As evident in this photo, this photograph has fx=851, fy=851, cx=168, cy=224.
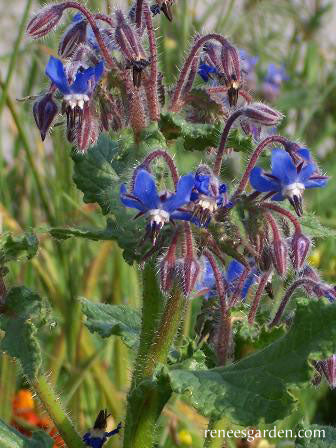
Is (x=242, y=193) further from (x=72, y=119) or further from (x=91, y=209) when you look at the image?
(x=91, y=209)

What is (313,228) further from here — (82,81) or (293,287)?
(82,81)

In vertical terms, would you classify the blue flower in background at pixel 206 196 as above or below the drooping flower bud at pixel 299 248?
above

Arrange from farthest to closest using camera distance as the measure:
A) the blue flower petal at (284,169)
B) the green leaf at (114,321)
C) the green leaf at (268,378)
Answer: the green leaf at (114,321) < the blue flower petal at (284,169) < the green leaf at (268,378)

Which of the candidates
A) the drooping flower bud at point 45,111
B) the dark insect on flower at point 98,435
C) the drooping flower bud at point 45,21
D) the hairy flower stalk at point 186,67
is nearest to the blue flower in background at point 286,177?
the hairy flower stalk at point 186,67

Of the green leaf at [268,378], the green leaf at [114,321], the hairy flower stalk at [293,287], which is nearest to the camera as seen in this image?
the green leaf at [268,378]

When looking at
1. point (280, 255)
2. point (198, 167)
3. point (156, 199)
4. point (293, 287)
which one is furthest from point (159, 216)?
point (293, 287)

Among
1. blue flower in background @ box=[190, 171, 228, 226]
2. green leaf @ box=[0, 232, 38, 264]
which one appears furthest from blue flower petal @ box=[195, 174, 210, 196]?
green leaf @ box=[0, 232, 38, 264]

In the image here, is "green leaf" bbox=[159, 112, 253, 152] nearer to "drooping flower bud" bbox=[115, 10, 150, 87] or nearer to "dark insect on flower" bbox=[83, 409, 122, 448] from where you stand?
"drooping flower bud" bbox=[115, 10, 150, 87]

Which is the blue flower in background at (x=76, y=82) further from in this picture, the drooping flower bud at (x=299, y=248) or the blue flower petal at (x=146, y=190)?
the drooping flower bud at (x=299, y=248)

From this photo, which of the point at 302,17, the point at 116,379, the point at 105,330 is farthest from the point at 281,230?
the point at 302,17
